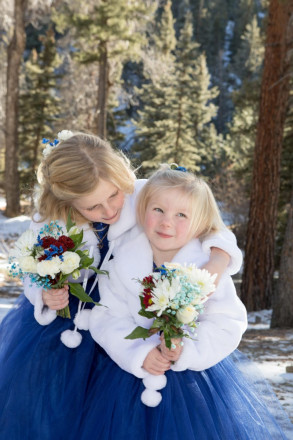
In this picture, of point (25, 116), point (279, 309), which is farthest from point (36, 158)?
point (279, 309)

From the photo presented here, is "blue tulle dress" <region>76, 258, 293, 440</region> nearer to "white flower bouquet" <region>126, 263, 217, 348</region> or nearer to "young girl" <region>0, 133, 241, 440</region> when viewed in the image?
"young girl" <region>0, 133, 241, 440</region>

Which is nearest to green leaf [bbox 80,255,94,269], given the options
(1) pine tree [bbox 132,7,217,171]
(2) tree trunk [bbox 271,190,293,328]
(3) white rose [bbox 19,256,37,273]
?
(3) white rose [bbox 19,256,37,273]

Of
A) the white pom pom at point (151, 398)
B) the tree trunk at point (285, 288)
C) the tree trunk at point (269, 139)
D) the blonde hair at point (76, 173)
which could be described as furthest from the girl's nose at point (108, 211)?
the tree trunk at point (269, 139)

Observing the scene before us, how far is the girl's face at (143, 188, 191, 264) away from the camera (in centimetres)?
239

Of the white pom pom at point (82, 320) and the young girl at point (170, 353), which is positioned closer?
the young girl at point (170, 353)

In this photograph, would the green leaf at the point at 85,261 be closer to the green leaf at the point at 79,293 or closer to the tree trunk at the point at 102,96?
the green leaf at the point at 79,293

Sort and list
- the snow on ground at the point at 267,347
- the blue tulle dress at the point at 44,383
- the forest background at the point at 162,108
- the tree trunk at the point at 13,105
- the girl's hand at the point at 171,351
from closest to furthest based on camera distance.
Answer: the girl's hand at the point at 171,351
the blue tulle dress at the point at 44,383
the snow on ground at the point at 267,347
the forest background at the point at 162,108
the tree trunk at the point at 13,105

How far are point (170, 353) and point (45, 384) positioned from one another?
0.67 m

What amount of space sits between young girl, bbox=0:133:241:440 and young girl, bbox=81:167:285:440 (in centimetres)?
9

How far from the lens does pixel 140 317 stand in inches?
94.3

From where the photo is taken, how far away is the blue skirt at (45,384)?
233 cm

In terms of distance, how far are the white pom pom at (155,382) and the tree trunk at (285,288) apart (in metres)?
4.68

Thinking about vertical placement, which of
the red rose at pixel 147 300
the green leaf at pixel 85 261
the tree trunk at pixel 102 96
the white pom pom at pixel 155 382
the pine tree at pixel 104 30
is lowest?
the tree trunk at pixel 102 96

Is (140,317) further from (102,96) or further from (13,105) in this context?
(102,96)
